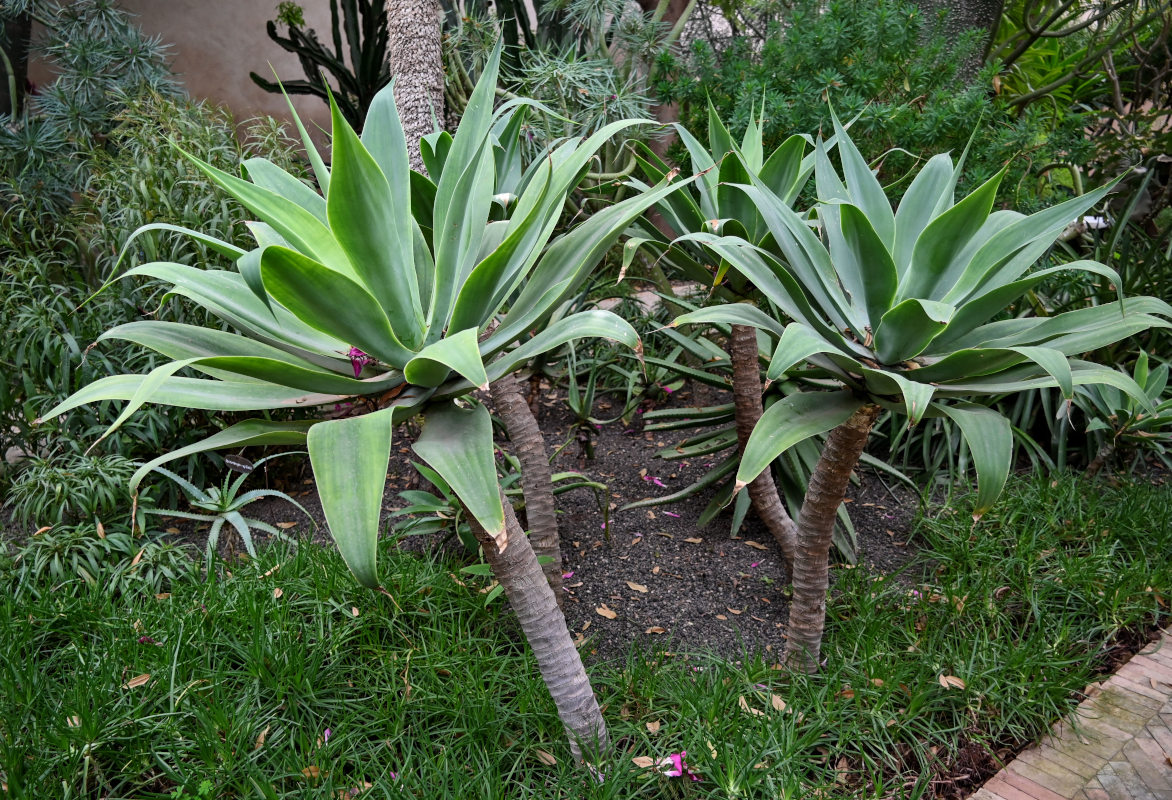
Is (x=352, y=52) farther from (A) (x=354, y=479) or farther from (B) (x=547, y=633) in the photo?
(A) (x=354, y=479)

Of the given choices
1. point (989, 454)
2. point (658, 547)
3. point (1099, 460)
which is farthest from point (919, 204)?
point (1099, 460)

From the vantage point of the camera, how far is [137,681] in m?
1.95

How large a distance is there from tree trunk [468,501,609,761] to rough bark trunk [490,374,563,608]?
59 cm

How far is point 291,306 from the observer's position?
3.86 ft

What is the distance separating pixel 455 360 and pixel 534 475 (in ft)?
4.06

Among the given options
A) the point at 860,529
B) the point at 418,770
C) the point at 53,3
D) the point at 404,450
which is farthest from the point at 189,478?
the point at 53,3

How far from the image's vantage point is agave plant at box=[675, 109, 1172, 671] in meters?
1.35

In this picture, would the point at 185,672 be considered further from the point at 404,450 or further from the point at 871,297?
the point at 871,297

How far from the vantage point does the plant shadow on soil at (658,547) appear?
235cm

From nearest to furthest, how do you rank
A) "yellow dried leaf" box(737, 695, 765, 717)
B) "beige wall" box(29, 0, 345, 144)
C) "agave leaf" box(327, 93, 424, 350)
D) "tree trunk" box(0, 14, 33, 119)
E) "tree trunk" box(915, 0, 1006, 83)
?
"agave leaf" box(327, 93, 424, 350)
"yellow dried leaf" box(737, 695, 765, 717)
"tree trunk" box(915, 0, 1006, 83)
"tree trunk" box(0, 14, 33, 119)
"beige wall" box(29, 0, 345, 144)

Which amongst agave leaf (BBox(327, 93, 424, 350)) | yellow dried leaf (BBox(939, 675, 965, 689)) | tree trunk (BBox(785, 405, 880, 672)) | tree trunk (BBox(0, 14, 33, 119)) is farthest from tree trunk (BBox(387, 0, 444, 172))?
tree trunk (BBox(0, 14, 33, 119))

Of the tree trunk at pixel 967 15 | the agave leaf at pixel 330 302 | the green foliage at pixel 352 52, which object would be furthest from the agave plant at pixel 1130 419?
the green foliage at pixel 352 52

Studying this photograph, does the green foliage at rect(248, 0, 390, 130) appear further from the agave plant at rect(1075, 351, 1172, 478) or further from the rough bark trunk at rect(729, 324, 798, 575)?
the agave plant at rect(1075, 351, 1172, 478)

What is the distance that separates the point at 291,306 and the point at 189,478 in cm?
238
